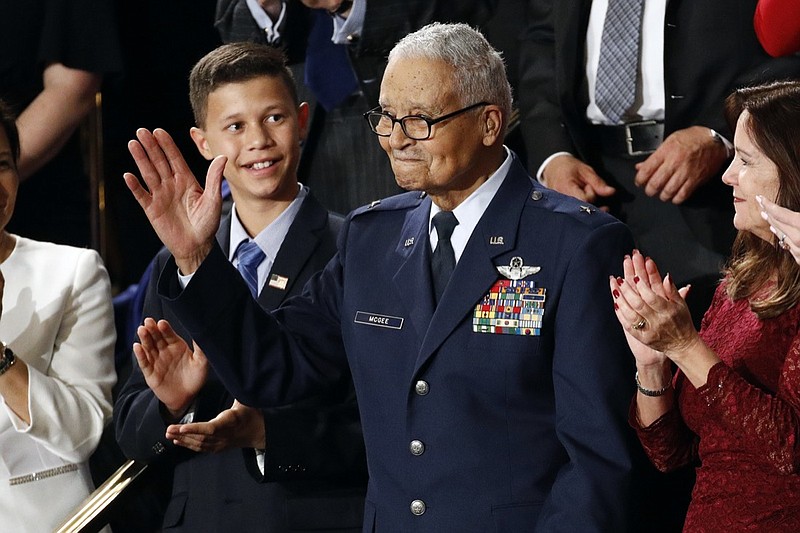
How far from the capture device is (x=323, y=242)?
10.1 ft

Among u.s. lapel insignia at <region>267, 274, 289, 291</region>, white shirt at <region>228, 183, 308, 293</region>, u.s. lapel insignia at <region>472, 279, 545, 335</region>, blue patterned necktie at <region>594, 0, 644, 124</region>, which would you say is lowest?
u.s. lapel insignia at <region>267, 274, 289, 291</region>

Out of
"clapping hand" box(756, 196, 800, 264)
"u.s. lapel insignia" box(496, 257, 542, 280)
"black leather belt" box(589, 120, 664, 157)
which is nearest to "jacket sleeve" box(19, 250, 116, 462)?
"u.s. lapel insignia" box(496, 257, 542, 280)

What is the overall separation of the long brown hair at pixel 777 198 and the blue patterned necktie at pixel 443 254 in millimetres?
543

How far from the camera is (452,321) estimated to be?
2.49 m

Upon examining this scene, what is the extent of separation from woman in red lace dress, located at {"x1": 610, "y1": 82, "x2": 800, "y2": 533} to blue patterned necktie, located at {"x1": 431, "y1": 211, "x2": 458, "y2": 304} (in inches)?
14.9

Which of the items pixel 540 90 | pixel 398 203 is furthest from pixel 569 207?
pixel 540 90

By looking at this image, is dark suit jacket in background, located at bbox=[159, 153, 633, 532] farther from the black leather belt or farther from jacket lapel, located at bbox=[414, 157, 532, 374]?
the black leather belt

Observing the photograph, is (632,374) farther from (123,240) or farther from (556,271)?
(123,240)

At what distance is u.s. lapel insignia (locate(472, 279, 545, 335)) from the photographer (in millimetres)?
2453

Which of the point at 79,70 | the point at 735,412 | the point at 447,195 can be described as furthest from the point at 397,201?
the point at 79,70

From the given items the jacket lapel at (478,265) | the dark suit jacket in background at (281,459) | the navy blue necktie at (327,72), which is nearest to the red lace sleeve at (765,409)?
the jacket lapel at (478,265)

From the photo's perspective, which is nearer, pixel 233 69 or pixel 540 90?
pixel 233 69

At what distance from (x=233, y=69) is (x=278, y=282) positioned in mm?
569

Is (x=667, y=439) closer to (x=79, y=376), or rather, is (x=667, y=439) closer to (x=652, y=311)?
(x=652, y=311)
